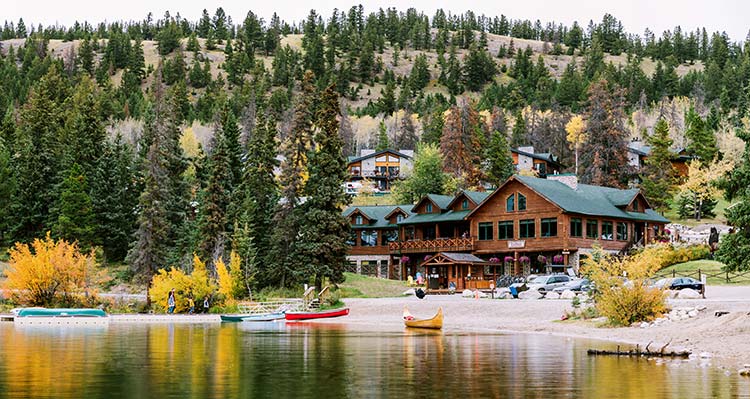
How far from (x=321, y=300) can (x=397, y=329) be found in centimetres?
1818

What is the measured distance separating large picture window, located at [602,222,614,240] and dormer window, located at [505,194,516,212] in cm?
727

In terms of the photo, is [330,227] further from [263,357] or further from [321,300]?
[263,357]

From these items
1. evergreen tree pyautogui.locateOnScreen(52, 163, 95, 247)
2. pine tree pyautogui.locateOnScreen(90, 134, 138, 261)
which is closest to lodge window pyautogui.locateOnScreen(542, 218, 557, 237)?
pine tree pyautogui.locateOnScreen(90, 134, 138, 261)

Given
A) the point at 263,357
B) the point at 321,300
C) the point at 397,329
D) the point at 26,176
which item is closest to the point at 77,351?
the point at 263,357

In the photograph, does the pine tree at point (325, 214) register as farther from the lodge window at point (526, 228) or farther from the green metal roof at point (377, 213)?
the green metal roof at point (377, 213)

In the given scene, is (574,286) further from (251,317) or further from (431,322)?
(251,317)

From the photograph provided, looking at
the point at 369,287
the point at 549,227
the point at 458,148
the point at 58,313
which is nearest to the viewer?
the point at 58,313

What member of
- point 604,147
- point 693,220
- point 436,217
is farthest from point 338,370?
point 604,147

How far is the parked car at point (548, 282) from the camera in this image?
2376 inches

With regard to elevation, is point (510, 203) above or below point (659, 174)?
below

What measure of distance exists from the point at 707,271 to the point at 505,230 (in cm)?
1821

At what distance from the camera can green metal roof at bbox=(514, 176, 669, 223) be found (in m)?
70.7

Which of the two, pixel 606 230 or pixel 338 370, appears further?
pixel 606 230

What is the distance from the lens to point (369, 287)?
7031cm
